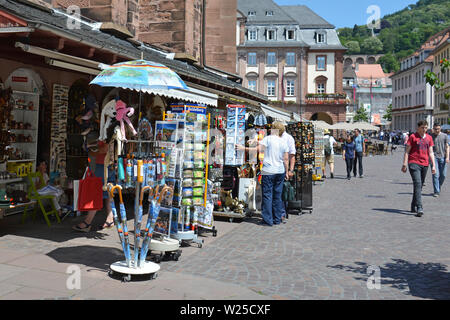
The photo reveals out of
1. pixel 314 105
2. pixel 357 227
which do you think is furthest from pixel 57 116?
pixel 314 105

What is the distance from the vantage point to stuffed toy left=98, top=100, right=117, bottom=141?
682cm

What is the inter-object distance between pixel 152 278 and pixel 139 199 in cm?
94

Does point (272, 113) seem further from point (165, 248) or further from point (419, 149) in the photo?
point (165, 248)

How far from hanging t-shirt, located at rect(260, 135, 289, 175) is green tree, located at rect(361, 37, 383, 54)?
177983mm

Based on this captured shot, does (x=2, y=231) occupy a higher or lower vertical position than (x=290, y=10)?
lower

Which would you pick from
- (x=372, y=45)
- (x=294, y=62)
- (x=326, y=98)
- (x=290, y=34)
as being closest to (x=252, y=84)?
(x=294, y=62)

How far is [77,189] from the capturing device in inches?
313

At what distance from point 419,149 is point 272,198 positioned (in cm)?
383

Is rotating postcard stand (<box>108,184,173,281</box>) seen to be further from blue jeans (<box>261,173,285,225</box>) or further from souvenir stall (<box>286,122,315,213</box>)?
souvenir stall (<box>286,122,315,213</box>)

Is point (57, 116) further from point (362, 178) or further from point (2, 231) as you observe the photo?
point (362, 178)

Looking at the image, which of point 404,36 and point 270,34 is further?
point 404,36

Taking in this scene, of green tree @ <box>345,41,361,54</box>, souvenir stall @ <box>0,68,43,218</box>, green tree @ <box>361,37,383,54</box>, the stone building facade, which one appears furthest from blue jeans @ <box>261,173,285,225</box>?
green tree @ <box>361,37,383,54</box>

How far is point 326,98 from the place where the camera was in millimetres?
61875

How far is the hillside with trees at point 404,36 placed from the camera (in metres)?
163
